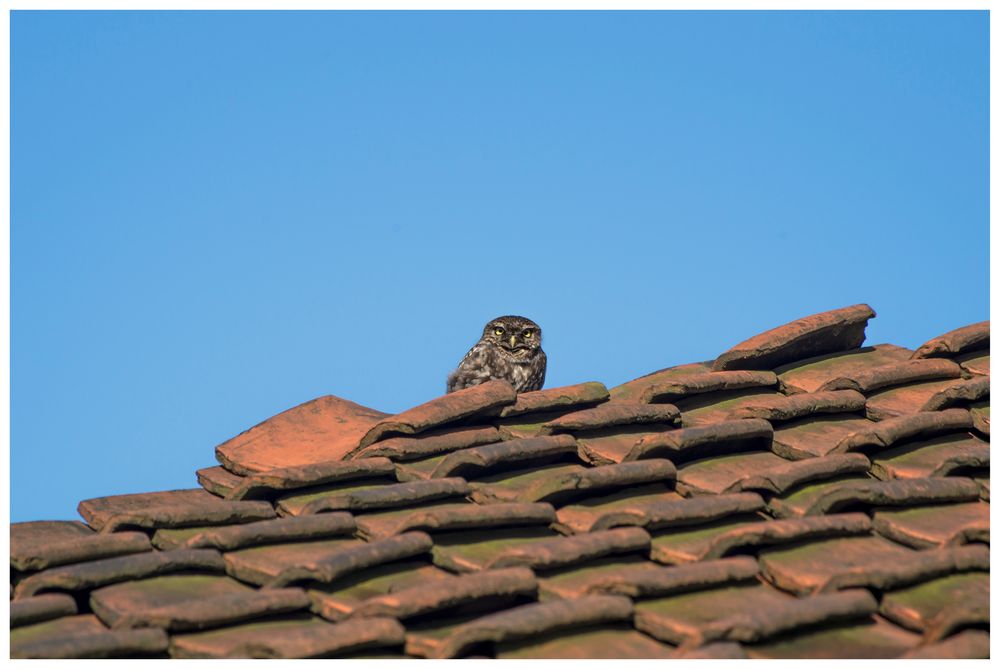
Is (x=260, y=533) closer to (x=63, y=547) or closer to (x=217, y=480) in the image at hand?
(x=63, y=547)

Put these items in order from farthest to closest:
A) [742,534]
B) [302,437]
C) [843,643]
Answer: [302,437] < [742,534] < [843,643]

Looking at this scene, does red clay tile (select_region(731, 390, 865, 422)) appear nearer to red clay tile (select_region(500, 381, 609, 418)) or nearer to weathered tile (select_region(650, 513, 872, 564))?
red clay tile (select_region(500, 381, 609, 418))

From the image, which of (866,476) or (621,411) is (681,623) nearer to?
(866,476)

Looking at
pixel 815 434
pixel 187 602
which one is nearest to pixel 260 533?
pixel 187 602

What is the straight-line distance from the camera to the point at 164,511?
440cm

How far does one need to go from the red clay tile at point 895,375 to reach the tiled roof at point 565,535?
0.04ft

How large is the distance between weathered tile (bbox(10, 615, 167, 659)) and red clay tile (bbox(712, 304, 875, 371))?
136 inches

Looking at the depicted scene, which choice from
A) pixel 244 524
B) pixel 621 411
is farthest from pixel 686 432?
pixel 244 524

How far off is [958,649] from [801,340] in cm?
321

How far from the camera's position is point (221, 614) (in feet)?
11.4

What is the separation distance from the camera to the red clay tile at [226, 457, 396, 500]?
4668 mm

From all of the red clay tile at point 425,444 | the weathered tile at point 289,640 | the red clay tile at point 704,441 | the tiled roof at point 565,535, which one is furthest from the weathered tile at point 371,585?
the red clay tile at point 704,441

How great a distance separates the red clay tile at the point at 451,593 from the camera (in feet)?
11.3

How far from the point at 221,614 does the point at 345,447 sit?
1822 mm
